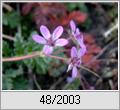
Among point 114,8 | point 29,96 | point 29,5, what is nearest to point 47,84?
point 29,96

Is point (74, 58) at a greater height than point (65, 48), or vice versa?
point (65, 48)

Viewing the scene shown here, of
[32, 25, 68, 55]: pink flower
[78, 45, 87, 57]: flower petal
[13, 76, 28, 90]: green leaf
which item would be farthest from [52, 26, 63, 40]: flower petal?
[13, 76, 28, 90]: green leaf

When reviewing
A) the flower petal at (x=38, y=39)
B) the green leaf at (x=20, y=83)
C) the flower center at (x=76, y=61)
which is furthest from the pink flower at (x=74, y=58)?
the green leaf at (x=20, y=83)

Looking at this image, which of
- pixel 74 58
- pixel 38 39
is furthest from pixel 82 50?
pixel 38 39

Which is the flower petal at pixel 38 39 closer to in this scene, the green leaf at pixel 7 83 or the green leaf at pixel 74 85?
the green leaf at pixel 7 83

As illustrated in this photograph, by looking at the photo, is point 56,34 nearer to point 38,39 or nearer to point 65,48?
point 38,39

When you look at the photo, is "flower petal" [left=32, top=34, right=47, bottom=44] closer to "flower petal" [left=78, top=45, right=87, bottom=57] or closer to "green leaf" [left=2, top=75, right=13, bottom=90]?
"flower petal" [left=78, top=45, right=87, bottom=57]

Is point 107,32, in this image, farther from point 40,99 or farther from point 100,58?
point 40,99

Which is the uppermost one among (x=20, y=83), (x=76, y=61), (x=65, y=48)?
(x=65, y=48)
